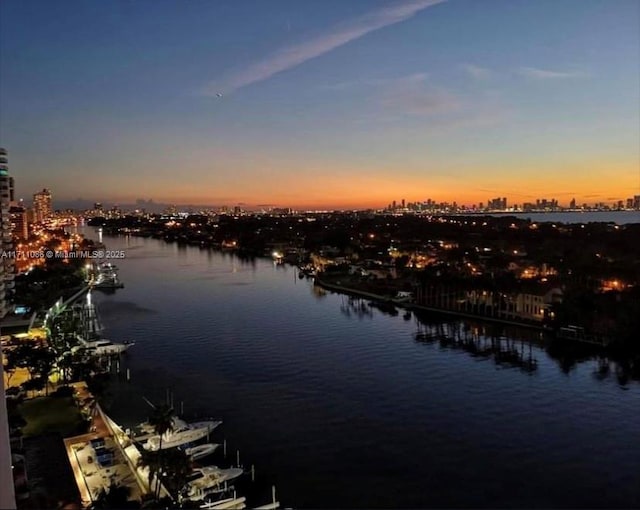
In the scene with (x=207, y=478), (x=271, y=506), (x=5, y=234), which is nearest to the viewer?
(x=271, y=506)

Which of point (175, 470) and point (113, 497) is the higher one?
point (175, 470)

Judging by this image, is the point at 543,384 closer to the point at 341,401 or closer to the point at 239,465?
the point at 341,401

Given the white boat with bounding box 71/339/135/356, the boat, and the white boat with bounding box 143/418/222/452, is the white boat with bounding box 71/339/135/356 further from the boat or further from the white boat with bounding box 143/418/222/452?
the white boat with bounding box 143/418/222/452

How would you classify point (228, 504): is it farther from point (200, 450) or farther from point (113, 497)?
point (200, 450)

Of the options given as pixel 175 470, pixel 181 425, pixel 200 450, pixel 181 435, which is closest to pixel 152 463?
pixel 175 470

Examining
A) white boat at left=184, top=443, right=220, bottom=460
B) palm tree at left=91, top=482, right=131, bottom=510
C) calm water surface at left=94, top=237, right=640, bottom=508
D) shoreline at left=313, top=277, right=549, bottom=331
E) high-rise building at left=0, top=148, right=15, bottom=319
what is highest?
high-rise building at left=0, top=148, right=15, bottom=319

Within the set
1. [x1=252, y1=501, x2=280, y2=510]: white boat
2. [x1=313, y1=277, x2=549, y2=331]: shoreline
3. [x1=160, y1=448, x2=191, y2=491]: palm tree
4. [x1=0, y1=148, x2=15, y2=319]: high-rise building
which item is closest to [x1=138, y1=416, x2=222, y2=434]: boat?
[x1=160, y1=448, x2=191, y2=491]: palm tree
